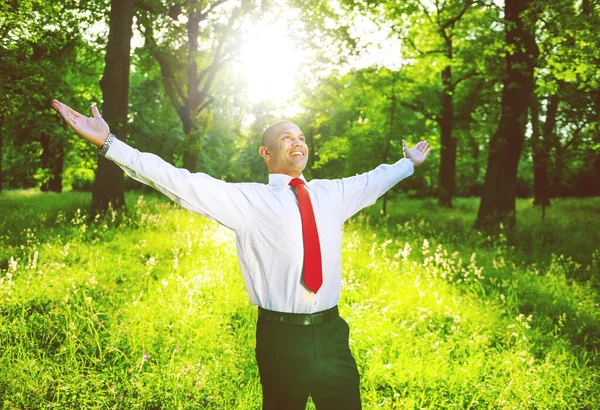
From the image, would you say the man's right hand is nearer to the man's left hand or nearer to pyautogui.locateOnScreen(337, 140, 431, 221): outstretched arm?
pyautogui.locateOnScreen(337, 140, 431, 221): outstretched arm

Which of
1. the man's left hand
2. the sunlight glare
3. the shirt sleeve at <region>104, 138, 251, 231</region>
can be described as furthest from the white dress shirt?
the sunlight glare

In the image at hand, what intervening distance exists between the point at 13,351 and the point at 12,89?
3.71 m

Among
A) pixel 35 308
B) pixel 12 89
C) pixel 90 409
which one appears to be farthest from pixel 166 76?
pixel 90 409

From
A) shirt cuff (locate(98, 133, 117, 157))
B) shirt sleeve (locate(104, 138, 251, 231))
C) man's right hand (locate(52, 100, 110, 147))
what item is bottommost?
shirt sleeve (locate(104, 138, 251, 231))

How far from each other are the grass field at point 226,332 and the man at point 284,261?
1.57m

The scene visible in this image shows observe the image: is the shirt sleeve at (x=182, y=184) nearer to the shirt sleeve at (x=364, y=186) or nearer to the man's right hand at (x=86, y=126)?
the man's right hand at (x=86, y=126)

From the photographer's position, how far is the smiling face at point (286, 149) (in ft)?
7.84

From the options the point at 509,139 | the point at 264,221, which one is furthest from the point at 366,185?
the point at 509,139

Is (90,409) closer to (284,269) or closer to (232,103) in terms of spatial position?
(284,269)

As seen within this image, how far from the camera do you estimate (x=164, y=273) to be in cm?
582

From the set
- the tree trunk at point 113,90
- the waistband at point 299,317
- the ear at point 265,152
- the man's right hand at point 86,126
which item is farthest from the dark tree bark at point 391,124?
the man's right hand at point 86,126

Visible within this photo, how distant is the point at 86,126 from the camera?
2068mm

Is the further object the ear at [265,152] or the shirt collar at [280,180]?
the ear at [265,152]

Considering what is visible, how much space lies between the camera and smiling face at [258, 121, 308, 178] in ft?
7.84
